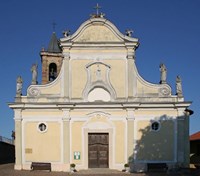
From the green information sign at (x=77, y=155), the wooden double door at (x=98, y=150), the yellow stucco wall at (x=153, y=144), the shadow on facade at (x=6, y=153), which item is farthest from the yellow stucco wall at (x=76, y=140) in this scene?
the shadow on facade at (x=6, y=153)

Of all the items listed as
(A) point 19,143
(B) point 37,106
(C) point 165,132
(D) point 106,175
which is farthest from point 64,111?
(C) point 165,132

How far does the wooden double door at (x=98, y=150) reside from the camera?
2286 cm

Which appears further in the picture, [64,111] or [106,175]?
[64,111]

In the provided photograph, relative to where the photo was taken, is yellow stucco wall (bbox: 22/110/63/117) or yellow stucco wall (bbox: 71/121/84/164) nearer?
yellow stucco wall (bbox: 71/121/84/164)

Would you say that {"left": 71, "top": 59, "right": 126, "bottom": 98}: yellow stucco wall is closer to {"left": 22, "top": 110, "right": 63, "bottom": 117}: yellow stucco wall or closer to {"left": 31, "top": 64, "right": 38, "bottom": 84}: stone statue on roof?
{"left": 22, "top": 110, "right": 63, "bottom": 117}: yellow stucco wall

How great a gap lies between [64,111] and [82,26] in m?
5.73

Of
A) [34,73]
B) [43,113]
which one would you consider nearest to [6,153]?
[43,113]

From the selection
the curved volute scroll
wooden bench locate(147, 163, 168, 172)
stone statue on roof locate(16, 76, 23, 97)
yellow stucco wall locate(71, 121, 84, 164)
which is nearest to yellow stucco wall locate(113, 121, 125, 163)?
wooden bench locate(147, 163, 168, 172)

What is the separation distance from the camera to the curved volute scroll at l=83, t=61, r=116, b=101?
23094 mm

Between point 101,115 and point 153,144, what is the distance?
12.3 feet

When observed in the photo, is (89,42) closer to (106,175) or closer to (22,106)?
(22,106)

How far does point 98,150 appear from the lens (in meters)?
23.1

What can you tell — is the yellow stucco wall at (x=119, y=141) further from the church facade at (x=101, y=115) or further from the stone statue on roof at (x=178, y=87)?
the stone statue on roof at (x=178, y=87)

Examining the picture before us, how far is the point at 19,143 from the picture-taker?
22.6 meters
